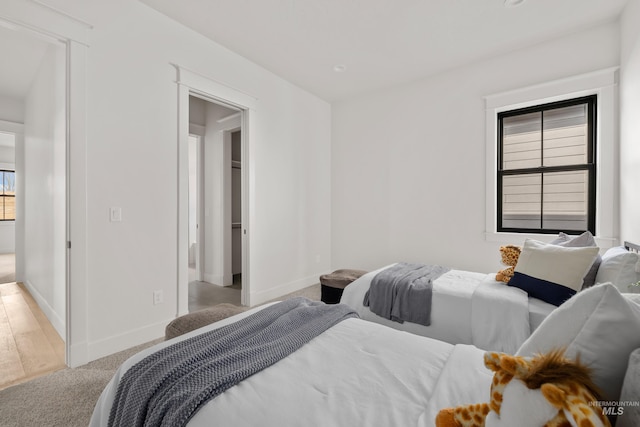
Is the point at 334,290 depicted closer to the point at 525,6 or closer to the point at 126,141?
the point at 126,141

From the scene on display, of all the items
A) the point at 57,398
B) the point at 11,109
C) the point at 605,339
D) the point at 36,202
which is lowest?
the point at 57,398

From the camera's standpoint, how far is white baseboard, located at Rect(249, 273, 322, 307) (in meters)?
3.69

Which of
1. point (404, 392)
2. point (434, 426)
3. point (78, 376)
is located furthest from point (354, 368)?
point (78, 376)

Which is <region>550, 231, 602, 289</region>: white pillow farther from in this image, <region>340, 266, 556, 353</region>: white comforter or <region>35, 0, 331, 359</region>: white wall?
<region>35, 0, 331, 359</region>: white wall

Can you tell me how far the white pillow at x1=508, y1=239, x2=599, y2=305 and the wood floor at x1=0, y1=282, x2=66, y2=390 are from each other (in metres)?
3.40

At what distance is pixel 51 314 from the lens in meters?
3.05

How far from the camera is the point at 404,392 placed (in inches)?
40.1

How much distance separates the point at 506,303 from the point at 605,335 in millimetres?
1435

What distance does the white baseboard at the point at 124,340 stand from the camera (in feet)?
7.70

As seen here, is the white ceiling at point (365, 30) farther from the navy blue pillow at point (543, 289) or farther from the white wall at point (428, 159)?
the navy blue pillow at point (543, 289)

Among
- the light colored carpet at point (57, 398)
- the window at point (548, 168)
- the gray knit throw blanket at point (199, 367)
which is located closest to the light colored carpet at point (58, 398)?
the light colored carpet at point (57, 398)

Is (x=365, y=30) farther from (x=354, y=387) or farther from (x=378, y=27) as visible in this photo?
(x=354, y=387)

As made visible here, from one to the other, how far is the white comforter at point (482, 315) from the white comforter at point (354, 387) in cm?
82

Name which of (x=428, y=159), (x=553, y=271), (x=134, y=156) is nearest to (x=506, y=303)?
(x=553, y=271)
